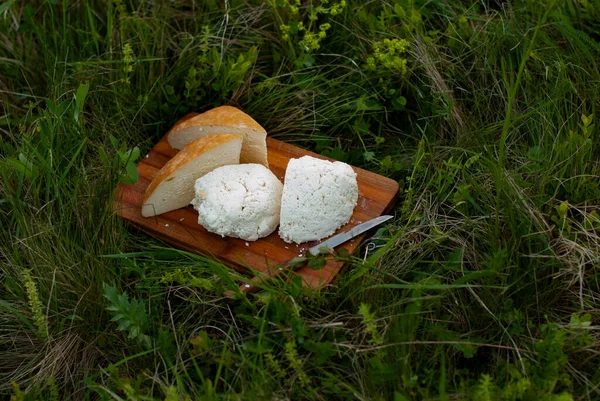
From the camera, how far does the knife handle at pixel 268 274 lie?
9.50ft

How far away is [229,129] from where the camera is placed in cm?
333

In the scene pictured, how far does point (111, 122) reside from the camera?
3600 millimetres

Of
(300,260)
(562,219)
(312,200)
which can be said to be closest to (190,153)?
(312,200)

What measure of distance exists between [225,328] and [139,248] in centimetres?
58

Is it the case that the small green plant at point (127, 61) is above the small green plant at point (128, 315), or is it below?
above

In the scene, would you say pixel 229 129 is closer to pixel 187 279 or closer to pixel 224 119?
pixel 224 119

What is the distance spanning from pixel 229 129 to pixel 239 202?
0.39 m

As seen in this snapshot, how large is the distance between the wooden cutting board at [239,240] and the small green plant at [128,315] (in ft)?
1.41

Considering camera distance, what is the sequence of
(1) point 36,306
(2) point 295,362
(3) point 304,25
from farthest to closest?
(3) point 304,25 → (1) point 36,306 → (2) point 295,362

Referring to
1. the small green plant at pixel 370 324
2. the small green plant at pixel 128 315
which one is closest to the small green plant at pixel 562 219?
the small green plant at pixel 370 324

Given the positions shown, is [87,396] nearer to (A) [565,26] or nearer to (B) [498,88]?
(B) [498,88]

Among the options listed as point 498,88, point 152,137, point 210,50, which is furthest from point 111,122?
point 498,88

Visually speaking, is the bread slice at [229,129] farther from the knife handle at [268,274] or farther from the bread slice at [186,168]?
the knife handle at [268,274]

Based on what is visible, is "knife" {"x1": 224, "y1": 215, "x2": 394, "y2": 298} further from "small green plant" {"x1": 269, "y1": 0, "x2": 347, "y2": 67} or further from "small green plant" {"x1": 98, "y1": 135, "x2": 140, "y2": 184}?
"small green plant" {"x1": 269, "y1": 0, "x2": 347, "y2": 67}
